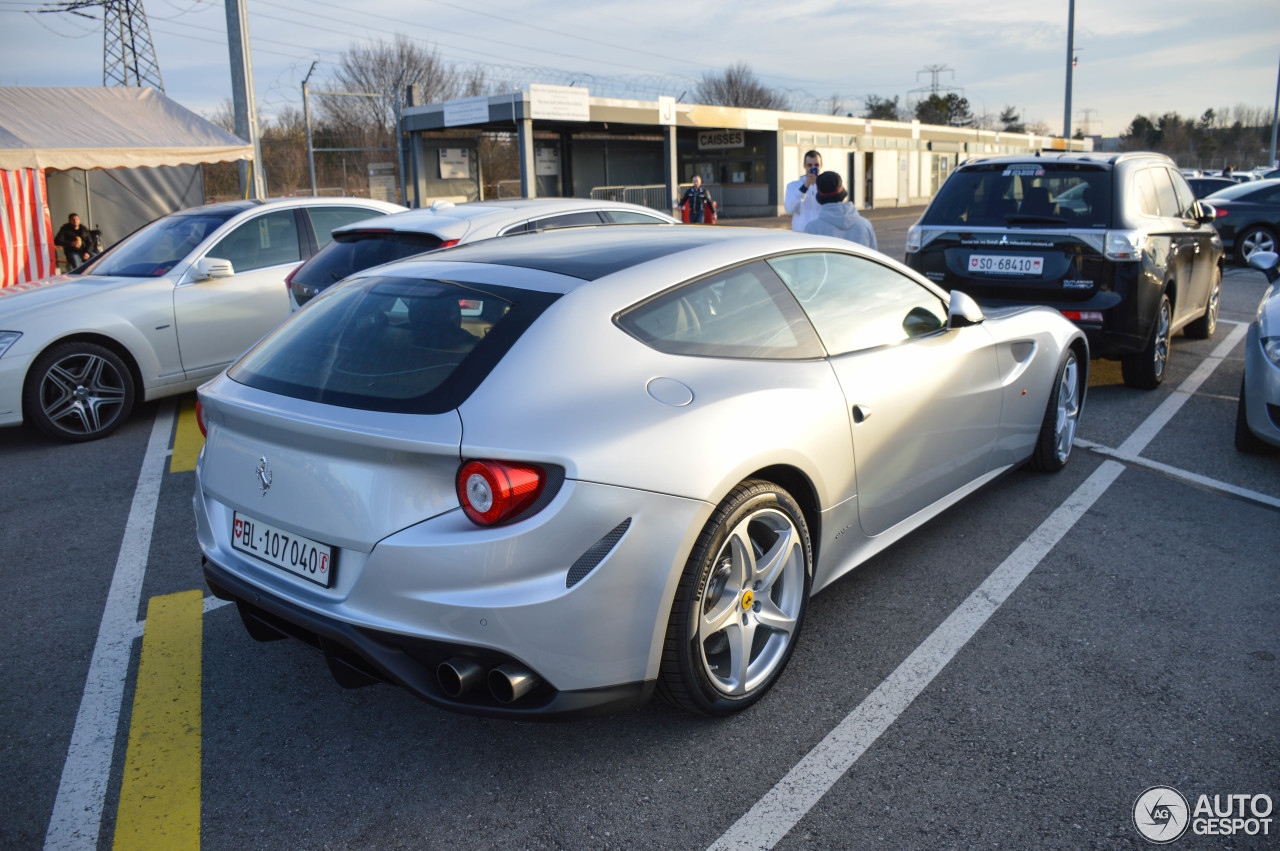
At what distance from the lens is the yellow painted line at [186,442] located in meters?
5.77

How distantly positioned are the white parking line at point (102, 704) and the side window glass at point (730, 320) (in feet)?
6.51

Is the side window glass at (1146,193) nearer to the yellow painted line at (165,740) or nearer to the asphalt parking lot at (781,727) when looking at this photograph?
the asphalt parking lot at (781,727)

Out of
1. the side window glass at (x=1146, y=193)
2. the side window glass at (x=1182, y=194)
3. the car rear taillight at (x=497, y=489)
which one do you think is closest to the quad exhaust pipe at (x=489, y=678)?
the car rear taillight at (x=497, y=489)

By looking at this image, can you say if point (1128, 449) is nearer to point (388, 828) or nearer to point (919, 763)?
point (919, 763)

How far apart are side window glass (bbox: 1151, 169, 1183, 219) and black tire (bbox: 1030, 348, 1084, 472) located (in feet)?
8.53

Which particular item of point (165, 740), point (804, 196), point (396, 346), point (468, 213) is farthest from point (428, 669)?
point (804, 196)

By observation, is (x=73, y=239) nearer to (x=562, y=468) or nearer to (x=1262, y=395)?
(x=562, y=468)

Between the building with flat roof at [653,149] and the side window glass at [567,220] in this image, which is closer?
the side window glass at [567,220]

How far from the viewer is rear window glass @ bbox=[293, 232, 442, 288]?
18.4 feet

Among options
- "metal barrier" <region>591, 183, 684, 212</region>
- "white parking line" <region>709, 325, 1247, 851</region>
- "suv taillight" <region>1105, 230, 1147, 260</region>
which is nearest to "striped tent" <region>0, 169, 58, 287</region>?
"suv taillight" <region>1105, 230, 1147, 260</region>

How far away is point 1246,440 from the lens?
534 centimetres

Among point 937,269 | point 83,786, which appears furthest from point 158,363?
point 937,269

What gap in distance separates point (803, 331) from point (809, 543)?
74 centimetres

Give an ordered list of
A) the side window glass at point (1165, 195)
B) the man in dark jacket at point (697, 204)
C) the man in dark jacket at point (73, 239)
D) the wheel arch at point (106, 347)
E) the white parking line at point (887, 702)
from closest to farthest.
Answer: the white parking line at point (887, 702), the wheel arch at point (106, 347), the side window glass at point (1165, 195), the man in dark jacket at point (73, 239), the man in dark jacket at point (697, 204)
